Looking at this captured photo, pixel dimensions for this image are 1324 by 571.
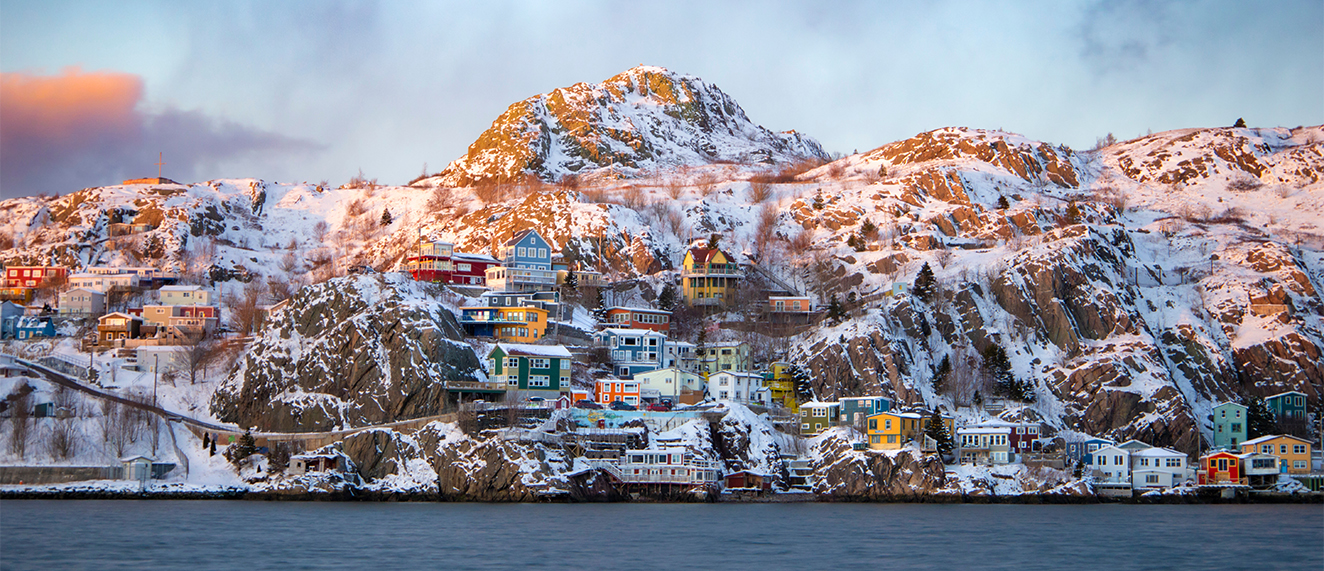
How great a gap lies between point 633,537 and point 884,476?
93.0 feet

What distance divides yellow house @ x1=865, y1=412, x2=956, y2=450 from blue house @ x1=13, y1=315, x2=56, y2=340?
197ft

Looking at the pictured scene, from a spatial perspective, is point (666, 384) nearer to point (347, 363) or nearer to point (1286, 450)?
point (347, 363)

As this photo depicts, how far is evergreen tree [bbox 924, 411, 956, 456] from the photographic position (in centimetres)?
8694

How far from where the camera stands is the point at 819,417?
295ft

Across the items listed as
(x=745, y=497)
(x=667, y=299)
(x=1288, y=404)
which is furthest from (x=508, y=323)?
(x=1288, y=404)

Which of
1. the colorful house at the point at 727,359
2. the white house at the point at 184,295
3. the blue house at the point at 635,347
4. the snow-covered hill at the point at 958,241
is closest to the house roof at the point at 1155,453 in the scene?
the snow-covered hill at the point at 958,241

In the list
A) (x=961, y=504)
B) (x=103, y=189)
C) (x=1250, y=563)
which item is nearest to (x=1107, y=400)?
(x=961, y=504)

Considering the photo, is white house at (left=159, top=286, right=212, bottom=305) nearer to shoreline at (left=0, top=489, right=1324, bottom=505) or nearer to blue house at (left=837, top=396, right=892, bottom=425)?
shoreline at (left=0, top=489, right=1324, bottom=505)

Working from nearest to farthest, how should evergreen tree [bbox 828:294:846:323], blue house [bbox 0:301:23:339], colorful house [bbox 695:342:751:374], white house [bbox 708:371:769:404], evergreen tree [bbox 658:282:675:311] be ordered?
white house [bbox 708:371:769:404]
colorful house [bbox 695:342:751:374]
evergreen tree [bbox 828:294:846:323]
blue house [bbox 0:301:23:339]
evergreen tree [bbox 658:282:675:311]

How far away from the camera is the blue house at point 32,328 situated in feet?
330

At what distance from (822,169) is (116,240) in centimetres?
7770

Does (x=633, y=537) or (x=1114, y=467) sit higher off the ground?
(x=1114, y=467)

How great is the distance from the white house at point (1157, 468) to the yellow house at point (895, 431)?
1424cm

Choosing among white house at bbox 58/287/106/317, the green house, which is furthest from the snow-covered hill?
the green house
